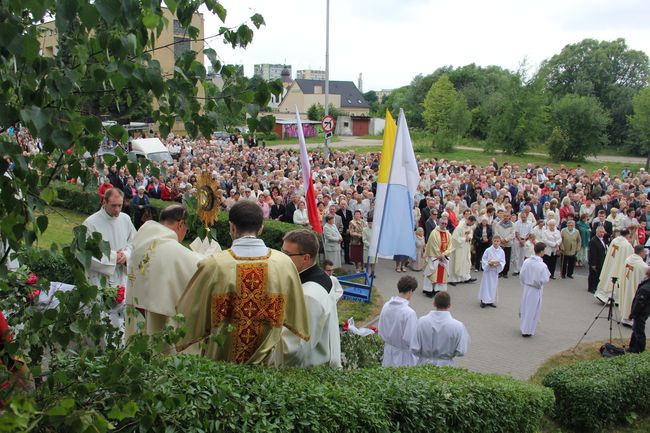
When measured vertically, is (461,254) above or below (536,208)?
below

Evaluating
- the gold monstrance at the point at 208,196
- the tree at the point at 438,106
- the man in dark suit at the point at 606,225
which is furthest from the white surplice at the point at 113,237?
the tree at the point at 438,106

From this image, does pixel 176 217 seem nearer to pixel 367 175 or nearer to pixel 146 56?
pixel 146 56

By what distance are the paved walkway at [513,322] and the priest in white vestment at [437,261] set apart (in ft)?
1.14

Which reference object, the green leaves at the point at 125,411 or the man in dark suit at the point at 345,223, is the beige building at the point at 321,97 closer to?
the man in dark suit at the point at 345,223

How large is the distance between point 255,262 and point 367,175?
21264 mm

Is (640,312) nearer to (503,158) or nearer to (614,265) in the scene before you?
(614,265)

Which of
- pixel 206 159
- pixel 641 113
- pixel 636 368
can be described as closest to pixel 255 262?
pixel 636 368

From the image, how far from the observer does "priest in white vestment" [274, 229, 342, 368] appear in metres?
4.43

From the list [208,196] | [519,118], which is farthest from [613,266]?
[519,118]

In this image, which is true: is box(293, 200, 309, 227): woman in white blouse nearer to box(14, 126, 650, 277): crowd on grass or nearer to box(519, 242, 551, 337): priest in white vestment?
box(14, 126, 650, 277): crowd on grass

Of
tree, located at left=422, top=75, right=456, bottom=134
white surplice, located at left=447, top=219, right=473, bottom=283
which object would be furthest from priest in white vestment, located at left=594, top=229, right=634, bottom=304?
tree, located at left=422, top=75, right=456, bottom=134

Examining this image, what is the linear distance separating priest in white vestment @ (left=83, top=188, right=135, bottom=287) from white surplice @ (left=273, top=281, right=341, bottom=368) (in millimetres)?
3830

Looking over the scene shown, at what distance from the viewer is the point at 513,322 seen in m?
12.8

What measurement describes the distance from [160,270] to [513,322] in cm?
911
